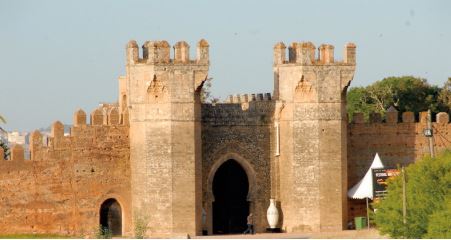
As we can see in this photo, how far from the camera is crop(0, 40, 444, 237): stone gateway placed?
55719mm

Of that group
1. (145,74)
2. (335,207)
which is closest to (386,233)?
(335,207)

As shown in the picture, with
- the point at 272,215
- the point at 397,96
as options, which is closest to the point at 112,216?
the point at 272,215

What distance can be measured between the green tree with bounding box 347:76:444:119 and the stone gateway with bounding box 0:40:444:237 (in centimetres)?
2217

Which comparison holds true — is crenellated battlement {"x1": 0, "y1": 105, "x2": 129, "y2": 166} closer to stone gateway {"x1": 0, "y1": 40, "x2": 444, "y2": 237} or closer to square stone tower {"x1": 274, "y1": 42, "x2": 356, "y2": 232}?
stone gateway {"x1": 0, "y1": 40, "x2": 444, "y2": 237}

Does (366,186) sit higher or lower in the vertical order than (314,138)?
lower

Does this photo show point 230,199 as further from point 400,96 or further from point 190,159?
point 400,96

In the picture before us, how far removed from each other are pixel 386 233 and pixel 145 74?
29.6ft

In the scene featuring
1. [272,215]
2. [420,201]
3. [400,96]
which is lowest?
[272,215]

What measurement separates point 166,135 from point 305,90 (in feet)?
15.6

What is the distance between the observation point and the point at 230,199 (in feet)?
195

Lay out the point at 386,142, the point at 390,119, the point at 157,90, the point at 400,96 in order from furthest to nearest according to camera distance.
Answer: the point at 400,96, the point at 390,119, the point at 386,142, the point at 157,90

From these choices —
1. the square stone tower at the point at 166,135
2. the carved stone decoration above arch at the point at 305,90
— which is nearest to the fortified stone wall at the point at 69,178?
the square stone tower at the point at 166,135

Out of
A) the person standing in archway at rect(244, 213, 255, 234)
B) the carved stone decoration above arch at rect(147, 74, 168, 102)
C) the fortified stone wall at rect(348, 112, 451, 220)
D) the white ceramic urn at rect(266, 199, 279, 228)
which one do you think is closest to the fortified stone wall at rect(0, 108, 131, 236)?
the carved stone decoration above arch at rect(147, 74, 168, 102)

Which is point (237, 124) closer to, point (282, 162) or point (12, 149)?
point (282, 162)
